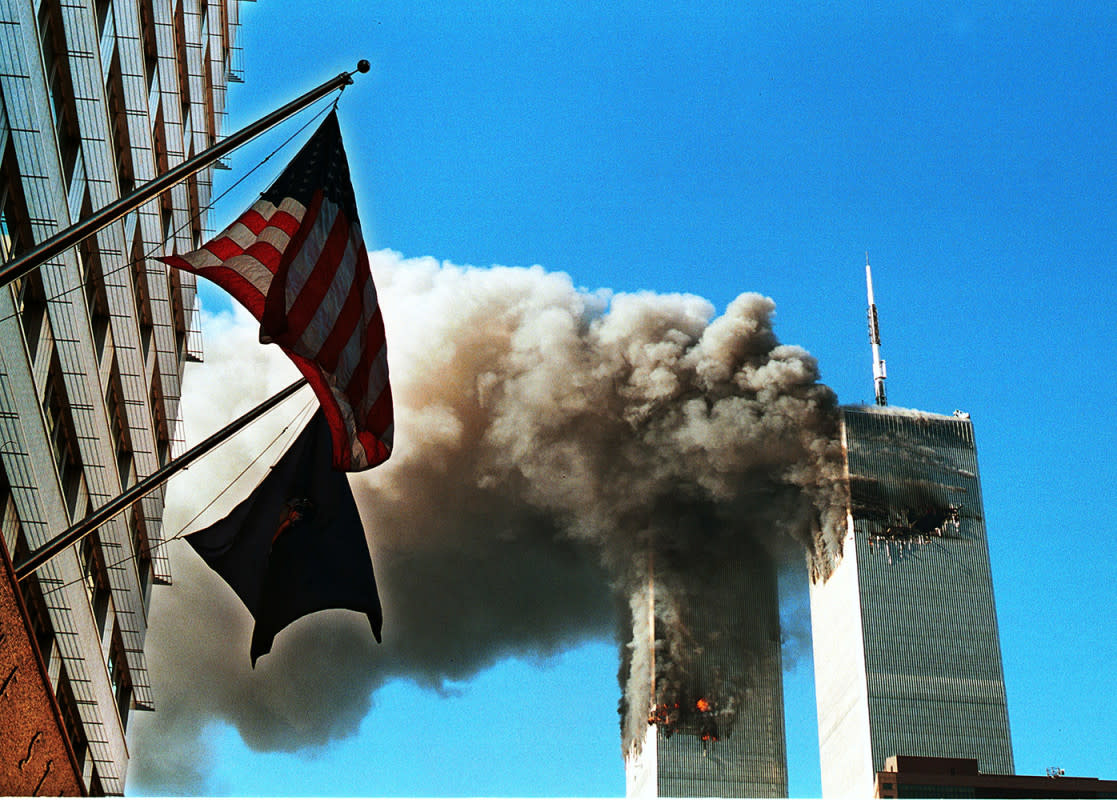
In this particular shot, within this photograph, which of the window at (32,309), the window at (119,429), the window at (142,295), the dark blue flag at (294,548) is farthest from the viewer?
the window at (142,295)

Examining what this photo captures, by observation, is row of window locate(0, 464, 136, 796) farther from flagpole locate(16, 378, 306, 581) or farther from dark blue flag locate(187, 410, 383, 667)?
dark blue flag locate(187, 410, 383, 667)


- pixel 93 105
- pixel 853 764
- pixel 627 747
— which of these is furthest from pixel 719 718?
pixel 93 105

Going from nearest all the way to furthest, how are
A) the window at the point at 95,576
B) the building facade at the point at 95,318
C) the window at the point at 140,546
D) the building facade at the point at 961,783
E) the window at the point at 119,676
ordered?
the building facade at the point at 95,318, the window at the point at 95,576, the window at the point at 119,676, the window at the point at 140,546, the building facade at the point at 961,783

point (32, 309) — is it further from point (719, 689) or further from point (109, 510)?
point (719, 689)

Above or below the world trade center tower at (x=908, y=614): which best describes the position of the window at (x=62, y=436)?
below

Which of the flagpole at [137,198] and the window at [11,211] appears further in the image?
the window at [11,211]

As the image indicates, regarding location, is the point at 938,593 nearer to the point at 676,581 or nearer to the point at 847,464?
the point at 847,464

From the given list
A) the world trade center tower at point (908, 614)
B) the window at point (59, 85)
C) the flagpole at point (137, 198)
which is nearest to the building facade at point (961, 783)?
the world trade center tower at point (908, 614)

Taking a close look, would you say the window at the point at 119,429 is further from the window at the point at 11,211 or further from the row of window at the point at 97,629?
the window at the point at 11,211
